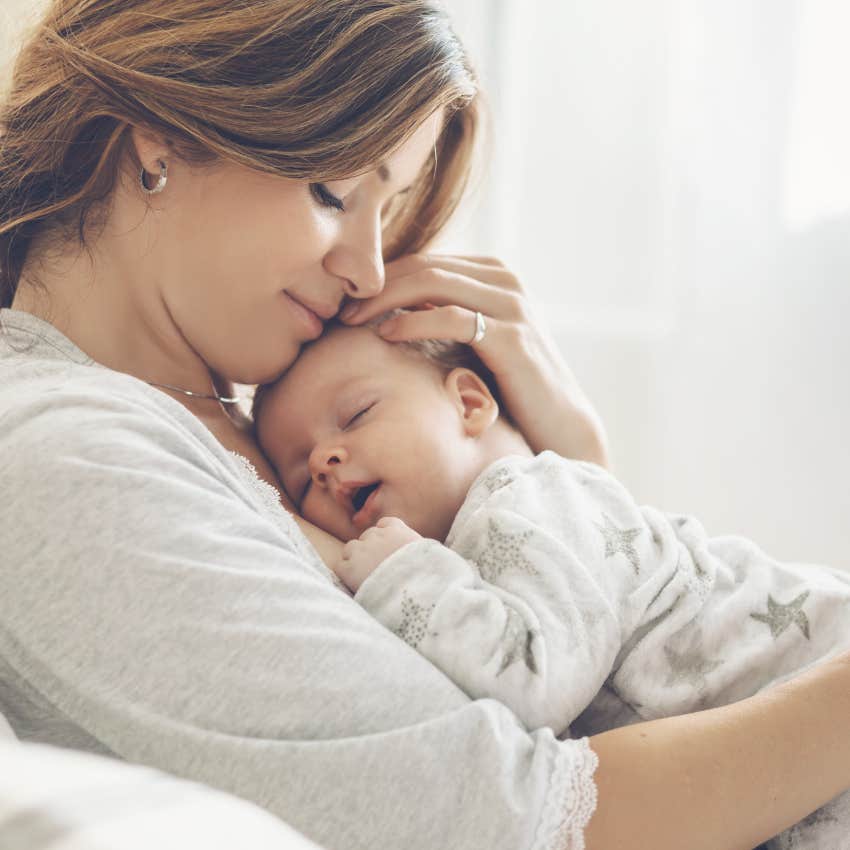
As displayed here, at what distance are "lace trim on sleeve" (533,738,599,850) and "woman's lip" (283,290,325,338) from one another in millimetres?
619

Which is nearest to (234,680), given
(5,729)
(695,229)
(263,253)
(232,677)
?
(232,677)

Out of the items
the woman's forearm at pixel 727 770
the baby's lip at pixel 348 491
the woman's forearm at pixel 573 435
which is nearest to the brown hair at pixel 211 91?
the baby's lip at pixel 348 491

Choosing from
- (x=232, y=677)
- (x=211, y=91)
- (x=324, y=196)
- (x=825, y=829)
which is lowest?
(x=825, y=829)

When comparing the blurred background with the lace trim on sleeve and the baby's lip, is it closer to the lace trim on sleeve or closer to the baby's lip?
the baby's lip

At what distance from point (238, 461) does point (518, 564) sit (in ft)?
1.04

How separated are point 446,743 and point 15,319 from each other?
25.6 inches

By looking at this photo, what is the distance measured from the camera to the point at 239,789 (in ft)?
2.58

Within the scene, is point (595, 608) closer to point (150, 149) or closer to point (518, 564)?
point (518, 564)

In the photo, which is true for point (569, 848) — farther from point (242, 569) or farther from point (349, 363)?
point (349, 363)

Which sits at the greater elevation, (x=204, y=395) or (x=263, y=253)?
(x=263, y=253)

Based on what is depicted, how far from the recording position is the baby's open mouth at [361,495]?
1247mm

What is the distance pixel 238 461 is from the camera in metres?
1.12

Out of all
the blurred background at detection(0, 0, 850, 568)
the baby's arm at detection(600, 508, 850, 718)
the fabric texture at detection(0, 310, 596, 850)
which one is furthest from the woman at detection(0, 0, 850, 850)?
the blurred background at detection(0, 0, 850, 568)

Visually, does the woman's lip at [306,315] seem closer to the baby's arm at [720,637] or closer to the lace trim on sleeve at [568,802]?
the baby's arm at [720,637]
